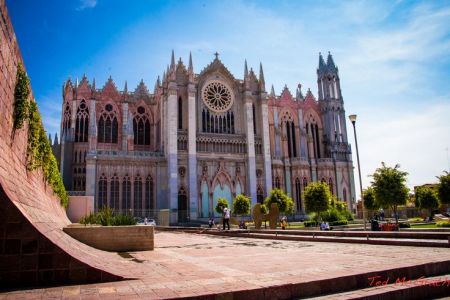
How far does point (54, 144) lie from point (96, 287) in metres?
45.3

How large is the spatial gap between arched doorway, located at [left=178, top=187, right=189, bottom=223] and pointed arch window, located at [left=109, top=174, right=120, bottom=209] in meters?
7.32

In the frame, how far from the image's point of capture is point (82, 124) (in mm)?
47281

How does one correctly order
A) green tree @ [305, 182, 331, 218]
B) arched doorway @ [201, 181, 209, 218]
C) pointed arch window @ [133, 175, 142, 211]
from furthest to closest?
arched doorway @ [201, 181, 209, 218] < pointed arch window @ [133, 175, 142, 211] < green tree @ [305, 182, 331, 218]

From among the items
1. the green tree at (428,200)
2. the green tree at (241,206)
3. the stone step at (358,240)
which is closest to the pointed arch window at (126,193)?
the green tree at (241,206)

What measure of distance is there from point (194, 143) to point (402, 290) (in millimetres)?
40084

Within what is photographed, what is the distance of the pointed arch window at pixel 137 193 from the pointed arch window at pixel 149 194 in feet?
2.46

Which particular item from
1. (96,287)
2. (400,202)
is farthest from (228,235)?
(96,287)

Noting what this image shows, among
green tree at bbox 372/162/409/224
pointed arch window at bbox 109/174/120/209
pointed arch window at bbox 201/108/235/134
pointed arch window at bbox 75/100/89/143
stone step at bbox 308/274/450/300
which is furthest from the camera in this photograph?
pointed arch window at bbox 201/108/235/134

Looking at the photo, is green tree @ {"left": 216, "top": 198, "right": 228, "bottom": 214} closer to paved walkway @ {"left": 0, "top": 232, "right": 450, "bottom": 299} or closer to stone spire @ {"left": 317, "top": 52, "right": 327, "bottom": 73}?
stone spire @ {"left": 317, "top": 52, "right": 327, "bottom": 73}

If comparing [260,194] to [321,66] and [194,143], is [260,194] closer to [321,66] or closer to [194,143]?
[194,143]

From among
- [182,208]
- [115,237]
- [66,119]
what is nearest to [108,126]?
[66,119]

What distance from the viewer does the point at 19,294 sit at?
17.9 ft

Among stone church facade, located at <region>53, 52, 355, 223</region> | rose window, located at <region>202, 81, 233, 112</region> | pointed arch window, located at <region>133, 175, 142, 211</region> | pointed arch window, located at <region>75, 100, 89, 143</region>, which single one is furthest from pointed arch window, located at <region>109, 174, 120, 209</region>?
rose window, located at <region>202, 81, 233, 112</region>

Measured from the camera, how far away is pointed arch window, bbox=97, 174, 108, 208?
41.9 m
